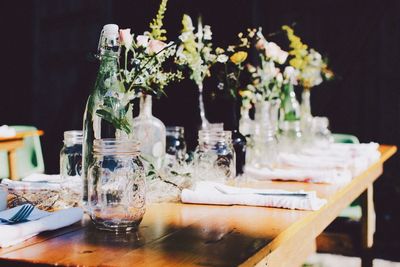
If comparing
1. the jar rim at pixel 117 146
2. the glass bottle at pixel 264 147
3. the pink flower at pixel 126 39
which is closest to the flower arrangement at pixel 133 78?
the pink flower at pixel 126 39

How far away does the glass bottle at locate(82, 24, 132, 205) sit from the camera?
1.40 meters

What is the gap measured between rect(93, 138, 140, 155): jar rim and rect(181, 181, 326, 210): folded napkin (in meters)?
0.35

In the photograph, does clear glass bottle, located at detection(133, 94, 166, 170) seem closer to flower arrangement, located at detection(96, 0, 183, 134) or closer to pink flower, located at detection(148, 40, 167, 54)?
flower arrangement, located at detection(96, 0, 183, 134)

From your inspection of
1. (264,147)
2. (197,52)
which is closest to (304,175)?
(264,147)

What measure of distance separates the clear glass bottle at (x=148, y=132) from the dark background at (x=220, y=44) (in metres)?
1.19

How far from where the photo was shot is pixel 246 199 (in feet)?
4.97

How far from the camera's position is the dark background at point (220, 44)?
144 inches

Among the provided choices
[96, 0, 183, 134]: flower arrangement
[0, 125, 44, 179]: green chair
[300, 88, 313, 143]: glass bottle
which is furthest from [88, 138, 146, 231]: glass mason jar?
[0, 125, 44, 179]: green chair

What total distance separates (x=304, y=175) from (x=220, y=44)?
5.04 feet

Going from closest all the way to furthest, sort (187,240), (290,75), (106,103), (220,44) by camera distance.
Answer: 1. (187,240)
2. (106,103)
3. (290,75)
4. (220,44)

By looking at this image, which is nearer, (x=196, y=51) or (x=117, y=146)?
(x=117, y=146)

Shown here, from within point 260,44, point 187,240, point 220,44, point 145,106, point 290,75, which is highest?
point 220,44

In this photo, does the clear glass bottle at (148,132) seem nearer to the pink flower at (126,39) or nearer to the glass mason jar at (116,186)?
the pink flower at (126,39)

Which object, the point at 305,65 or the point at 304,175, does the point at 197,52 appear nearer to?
the point at 304,175
